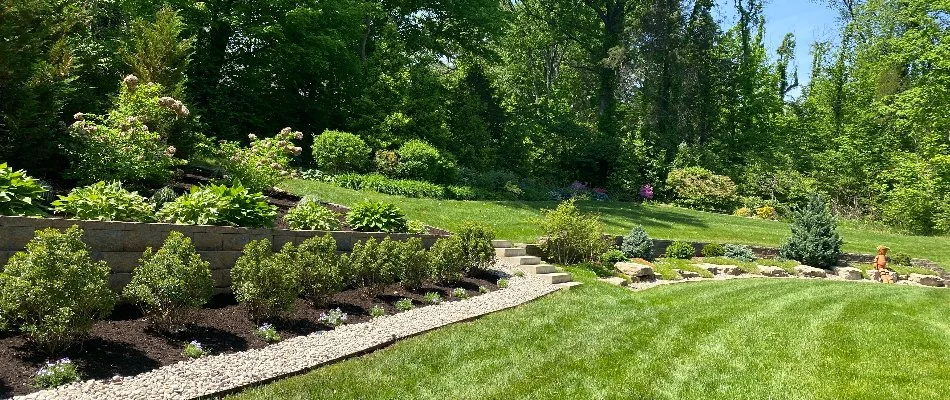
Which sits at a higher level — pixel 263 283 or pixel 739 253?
pixel 263 283

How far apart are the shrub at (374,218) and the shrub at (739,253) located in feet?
30.1

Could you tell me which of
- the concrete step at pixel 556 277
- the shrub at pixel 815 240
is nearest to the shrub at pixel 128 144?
the concrete step at pixel 556 277

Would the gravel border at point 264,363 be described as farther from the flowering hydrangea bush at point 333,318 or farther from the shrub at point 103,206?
the shrub at point 103,206

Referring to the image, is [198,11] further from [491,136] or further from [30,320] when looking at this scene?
[30,320]

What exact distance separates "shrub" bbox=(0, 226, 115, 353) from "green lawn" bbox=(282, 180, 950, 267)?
6.91 metres

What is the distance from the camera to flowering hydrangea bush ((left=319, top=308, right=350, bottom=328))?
623cm

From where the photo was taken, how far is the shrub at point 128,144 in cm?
844

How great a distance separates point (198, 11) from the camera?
18.5 metres

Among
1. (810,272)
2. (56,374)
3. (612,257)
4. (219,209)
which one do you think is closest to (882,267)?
(810,272)

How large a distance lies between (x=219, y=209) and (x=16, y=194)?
1823mm

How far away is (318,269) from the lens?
Result: 6480 mm

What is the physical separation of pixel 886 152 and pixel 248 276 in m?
33.3

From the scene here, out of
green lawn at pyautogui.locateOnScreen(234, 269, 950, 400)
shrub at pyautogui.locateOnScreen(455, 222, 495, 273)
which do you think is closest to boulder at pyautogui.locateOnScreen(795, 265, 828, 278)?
green lawn at pyautogui.locateOnScreen(234, 269, 950, 400)

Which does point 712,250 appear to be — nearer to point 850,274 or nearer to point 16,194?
point 850,274
